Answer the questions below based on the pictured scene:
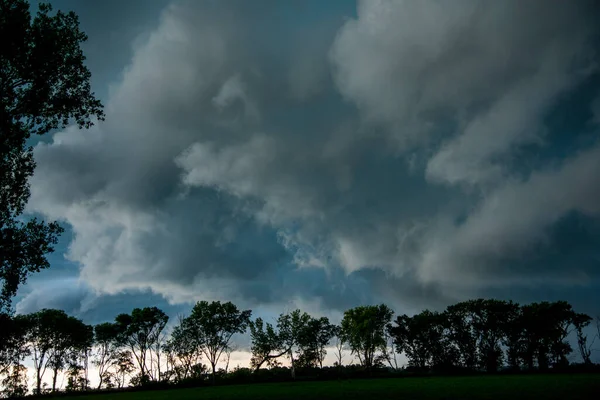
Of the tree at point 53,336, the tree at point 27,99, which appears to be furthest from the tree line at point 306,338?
the tree at point 27,99

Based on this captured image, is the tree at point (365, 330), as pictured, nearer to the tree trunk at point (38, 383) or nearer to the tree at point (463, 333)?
the tree at point (463, 333)

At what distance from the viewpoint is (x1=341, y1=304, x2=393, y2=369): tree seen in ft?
347

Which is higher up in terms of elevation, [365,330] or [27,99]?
[27,99]

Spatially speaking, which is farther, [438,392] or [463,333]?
[463,333]

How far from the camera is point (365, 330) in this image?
351ft

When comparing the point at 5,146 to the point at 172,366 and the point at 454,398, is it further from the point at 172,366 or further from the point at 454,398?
the point at 172,366

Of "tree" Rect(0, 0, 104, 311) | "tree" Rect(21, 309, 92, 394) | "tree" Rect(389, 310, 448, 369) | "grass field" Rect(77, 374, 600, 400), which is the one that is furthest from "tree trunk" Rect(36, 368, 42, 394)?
"tree" Rect(389, 310, 448, 369)

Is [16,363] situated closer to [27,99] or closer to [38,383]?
[38,383]

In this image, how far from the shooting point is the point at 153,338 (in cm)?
10188

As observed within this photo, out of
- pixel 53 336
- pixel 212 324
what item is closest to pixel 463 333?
pixel 212 324

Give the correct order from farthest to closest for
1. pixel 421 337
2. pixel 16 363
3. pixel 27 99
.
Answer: pixel 421 337
pixel 16 363
pixel 27 99

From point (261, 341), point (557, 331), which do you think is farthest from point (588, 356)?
point (261, 341)

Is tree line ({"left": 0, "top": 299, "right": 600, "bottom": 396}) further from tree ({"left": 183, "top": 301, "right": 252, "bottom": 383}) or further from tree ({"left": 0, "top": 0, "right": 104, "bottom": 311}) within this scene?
tree ({"left": 0, "top": 0, "right": 104, "bottom": 311})

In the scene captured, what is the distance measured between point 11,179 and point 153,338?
8655cm
